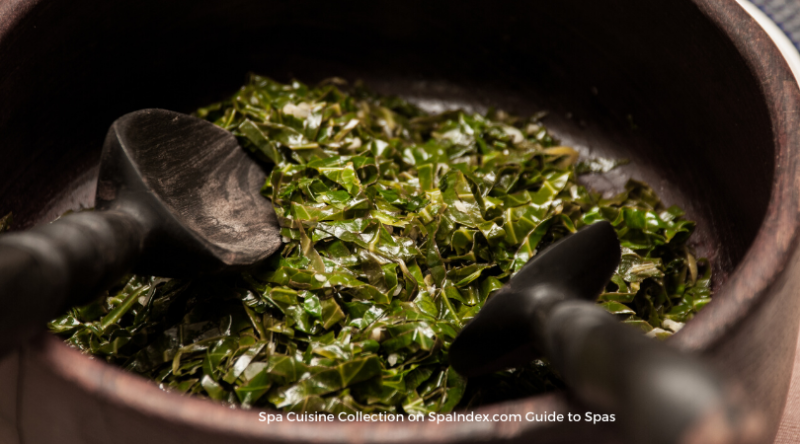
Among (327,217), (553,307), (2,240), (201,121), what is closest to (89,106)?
(201,121)

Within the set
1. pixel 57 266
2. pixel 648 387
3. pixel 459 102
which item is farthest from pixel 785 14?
pixel 57 266

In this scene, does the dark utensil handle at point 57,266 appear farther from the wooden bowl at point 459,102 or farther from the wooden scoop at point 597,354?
the wooden scoop at point 597,354

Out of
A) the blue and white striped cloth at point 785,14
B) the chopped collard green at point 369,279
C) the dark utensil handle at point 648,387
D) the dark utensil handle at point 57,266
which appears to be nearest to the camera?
the dark utensil handle at point 648,387

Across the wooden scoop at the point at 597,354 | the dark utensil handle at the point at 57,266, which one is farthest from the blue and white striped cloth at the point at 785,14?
the dark utensil handle at the point at 57,266

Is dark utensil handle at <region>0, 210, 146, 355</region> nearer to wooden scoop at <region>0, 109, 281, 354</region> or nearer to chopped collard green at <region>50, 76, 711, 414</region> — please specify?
wooden scoop at <region>0, 109, 281, 354</region>

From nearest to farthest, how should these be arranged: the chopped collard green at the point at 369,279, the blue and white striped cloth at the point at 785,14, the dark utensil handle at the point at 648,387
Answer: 1. the dark utensil handle at the point at 648,387
2. the chopped collard green at the point at 369,279
3. the blue and white striped cloth at the point at 785,14

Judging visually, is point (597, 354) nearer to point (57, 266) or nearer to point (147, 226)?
point (57, 266)

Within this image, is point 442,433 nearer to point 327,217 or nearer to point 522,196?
point 327,217
